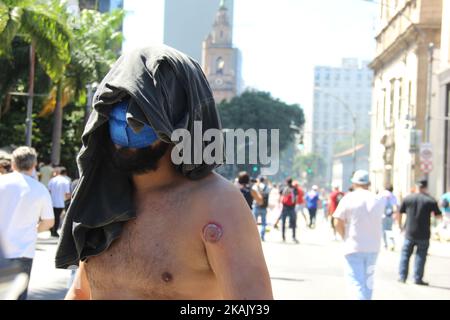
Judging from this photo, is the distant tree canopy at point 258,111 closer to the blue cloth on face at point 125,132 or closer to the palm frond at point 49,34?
the palm frond at point 49,34

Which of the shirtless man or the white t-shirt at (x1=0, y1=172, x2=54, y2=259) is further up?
the shirtless man

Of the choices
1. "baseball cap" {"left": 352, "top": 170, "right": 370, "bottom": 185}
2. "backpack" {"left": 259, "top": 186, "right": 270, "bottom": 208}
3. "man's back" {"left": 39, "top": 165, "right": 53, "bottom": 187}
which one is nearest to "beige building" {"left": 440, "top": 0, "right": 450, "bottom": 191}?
"backpack" {"left": 259, "top": 186, "right": 270, "bottom": 208}

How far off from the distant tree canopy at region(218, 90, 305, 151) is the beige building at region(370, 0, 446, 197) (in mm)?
19516

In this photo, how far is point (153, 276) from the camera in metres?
1.98

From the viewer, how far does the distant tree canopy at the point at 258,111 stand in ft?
243

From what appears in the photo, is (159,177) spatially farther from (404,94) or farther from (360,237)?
(404,94)

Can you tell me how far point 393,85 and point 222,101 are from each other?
1141 inches

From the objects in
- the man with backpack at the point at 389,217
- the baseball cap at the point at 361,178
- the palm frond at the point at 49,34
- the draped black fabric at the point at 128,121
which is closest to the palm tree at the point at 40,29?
the palm frond at the point at 49,34

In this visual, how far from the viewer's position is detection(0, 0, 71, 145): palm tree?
1728 cm

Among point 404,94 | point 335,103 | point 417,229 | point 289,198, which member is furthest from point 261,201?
point 335,103

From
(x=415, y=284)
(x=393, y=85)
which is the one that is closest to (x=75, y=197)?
(x=415, y=284)

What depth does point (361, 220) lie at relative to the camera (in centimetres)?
882

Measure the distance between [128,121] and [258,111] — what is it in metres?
→ 75.1

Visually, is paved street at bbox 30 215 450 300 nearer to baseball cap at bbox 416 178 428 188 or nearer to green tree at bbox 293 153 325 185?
baseball cap at bbox 416 178 428 188
